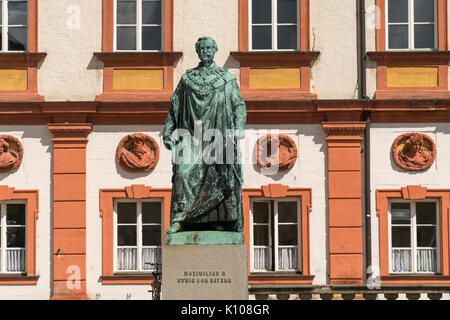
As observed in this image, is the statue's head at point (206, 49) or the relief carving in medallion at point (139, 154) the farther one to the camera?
the relief carving in medallion at point (139, 154)

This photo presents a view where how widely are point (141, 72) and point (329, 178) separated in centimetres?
365

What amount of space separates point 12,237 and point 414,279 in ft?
22.1

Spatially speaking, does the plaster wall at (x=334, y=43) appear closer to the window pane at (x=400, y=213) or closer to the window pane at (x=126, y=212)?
the window pane at (x=400, y=213)

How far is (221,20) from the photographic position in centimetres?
2094

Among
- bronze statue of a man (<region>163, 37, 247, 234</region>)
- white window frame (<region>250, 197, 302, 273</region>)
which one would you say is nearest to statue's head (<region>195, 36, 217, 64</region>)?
bronze statue of a man (<region>163, 37, 247, 234</region>)

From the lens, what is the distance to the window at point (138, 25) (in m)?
21.1

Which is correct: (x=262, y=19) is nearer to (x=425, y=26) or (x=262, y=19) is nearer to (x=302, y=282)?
(x=425, y=26)

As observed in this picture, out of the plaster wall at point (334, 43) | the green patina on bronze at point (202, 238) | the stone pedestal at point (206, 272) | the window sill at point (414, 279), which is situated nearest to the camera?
the stone pedestal at point (206, 272)

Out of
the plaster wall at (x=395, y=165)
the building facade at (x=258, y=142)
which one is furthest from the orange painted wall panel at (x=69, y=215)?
the plaster wall at (x=395, y=165)

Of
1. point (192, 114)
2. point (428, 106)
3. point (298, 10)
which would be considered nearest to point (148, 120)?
point (298, 10)

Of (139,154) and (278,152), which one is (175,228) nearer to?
(139,154)

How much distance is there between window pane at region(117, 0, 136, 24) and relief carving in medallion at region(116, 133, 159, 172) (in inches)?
78.1

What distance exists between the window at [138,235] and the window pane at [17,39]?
3.14 m

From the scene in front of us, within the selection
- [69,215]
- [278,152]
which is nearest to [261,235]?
[278,152]
